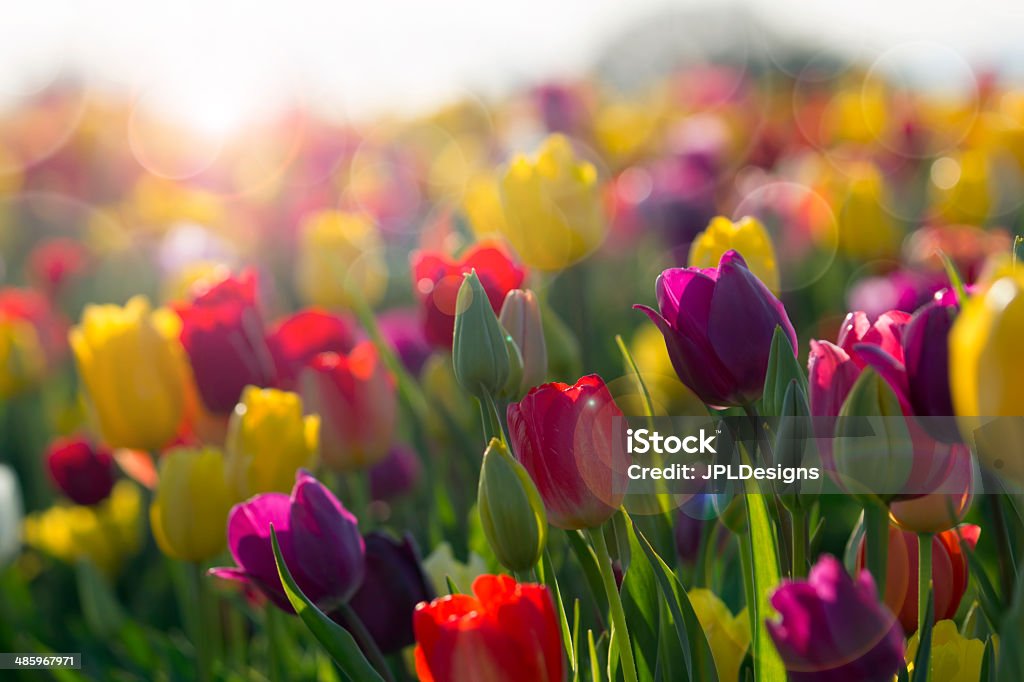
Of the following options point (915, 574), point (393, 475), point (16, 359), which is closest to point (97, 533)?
point (16, 359)

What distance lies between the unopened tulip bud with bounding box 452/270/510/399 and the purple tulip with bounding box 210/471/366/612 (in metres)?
0.12

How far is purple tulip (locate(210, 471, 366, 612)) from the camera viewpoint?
0.64 meters

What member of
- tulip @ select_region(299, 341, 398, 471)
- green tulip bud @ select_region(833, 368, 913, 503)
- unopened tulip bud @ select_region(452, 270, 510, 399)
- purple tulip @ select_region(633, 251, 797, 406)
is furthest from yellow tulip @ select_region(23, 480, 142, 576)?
green tulip bud @ select_region(833, 368, 913, 503)

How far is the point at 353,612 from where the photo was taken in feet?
2.24

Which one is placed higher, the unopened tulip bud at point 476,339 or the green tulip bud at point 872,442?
the unopened tulip bud at point 476,339

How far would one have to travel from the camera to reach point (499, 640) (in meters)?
0.49

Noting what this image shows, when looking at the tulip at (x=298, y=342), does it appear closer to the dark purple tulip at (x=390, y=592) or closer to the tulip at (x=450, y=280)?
the tulip at (x=450, y=280)

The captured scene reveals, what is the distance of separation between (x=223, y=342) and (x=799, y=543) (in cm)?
59

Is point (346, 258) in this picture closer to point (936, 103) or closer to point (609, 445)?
point (609, 445)

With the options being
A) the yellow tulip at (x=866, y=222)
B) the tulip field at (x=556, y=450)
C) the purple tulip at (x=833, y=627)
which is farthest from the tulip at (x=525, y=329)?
the yellow tulip at (x=866, y=222)

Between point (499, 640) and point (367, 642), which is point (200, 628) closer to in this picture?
point (367, 642)

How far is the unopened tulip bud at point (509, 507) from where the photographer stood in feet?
1.84

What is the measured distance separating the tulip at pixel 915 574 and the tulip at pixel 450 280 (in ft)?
1.20

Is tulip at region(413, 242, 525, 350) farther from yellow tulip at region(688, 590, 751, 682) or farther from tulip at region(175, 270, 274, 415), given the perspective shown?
yellow tulip at region(688, 590, 751, 682)
